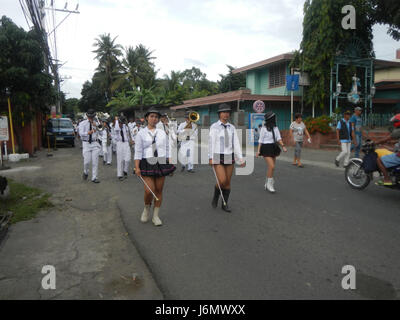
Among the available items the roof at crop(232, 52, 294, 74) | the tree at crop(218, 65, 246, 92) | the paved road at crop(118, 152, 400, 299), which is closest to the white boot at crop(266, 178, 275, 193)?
the paved road at crop(118, 152, 400, 299)

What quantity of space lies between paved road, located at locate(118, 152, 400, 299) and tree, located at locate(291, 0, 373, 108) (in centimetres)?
1379

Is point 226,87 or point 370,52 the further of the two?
point 226,87

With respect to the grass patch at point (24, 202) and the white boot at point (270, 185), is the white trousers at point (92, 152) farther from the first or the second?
the white boot at point (270, 185)

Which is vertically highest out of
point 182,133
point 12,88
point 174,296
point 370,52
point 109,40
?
point 109,40

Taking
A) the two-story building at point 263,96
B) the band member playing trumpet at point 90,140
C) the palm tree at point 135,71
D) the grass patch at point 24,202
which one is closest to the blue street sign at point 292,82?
the two-story building at point 263,96

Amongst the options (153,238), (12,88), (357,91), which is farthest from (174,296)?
(357,91)

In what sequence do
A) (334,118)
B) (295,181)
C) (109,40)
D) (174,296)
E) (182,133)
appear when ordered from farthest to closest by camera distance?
(109,40) < (334,118) < (182,133) < (295,181) < (174,296)

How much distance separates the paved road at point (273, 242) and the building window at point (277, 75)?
16.6m

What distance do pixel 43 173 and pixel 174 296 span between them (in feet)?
30.1

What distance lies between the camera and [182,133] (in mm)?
10336

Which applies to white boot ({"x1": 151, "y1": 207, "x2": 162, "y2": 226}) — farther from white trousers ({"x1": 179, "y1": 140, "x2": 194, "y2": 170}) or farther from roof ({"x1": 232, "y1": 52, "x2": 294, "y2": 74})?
roof ({"x1": 232, "y1": 52, "x2": 294, "y2": 74})

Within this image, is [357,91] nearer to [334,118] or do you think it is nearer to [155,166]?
[334,118]

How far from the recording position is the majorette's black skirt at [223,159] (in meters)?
5.74

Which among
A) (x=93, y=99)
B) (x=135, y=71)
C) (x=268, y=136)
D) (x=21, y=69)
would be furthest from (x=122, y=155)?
(x=93, y=99)
